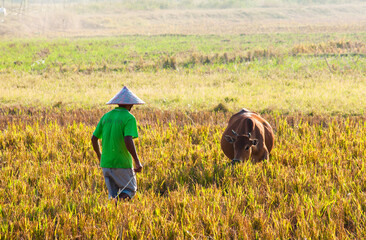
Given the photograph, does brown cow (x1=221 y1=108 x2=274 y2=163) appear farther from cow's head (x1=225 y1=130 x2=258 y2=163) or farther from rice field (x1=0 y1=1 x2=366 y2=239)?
rice field (x1=0 y1=1 x2=366 y2=239)

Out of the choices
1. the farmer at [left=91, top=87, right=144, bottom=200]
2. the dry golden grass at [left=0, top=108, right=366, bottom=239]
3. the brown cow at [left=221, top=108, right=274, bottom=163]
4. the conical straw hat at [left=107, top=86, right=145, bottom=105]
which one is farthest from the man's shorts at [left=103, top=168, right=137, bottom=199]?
the brown cow at [left=221, top=108, right=274, bottom=163]

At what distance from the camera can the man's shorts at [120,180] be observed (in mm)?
4082

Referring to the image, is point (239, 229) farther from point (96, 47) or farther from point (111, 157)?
point (96, 47)

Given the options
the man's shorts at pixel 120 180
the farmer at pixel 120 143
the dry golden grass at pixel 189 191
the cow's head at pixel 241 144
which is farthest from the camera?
the cow's head at pixel 241 144

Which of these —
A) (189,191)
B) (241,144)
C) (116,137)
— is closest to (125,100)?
(116,137)

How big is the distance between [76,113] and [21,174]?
4830 mm

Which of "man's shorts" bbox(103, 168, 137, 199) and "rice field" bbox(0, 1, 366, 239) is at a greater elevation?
"man's shorts" bbox(103, 168, 137, 199)

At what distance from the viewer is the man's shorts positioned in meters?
4.08

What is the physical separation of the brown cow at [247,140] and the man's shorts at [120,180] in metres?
1.55


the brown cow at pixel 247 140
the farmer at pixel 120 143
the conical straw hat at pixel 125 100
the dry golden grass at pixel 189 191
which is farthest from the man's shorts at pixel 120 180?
the brown cow at pixel 247 140

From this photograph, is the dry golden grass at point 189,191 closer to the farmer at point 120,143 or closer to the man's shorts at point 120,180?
the man's shorts at point 120,180

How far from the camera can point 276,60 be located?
18.5m

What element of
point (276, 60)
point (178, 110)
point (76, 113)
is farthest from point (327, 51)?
point (76, 113)

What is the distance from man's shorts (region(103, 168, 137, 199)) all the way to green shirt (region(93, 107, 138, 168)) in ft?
0.22
